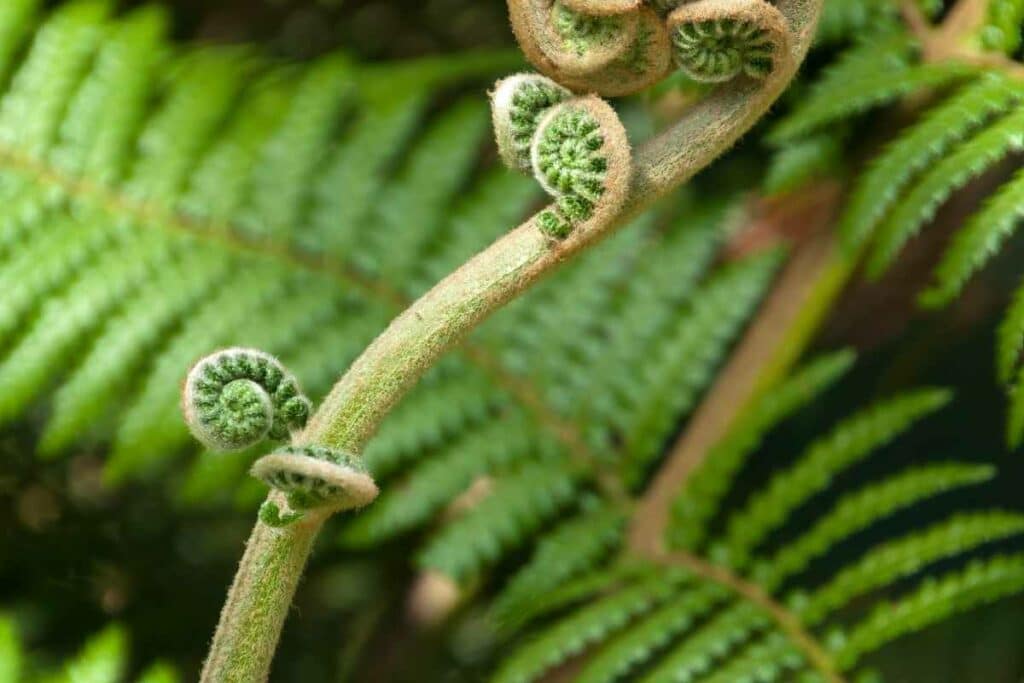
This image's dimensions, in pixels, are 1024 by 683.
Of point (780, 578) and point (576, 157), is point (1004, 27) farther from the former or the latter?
point (576, 157)

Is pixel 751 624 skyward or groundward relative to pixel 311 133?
groundward

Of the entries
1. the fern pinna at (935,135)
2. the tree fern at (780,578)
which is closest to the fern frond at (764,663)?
the tree fern at (780,578)

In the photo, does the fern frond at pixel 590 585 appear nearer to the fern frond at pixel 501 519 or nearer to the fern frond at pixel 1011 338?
the fern frond at pixel 501 519

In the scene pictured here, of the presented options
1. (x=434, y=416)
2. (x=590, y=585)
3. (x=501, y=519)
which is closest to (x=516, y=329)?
(x=434, y=416)

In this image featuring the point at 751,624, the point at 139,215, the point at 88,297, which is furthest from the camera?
the point at 139,215

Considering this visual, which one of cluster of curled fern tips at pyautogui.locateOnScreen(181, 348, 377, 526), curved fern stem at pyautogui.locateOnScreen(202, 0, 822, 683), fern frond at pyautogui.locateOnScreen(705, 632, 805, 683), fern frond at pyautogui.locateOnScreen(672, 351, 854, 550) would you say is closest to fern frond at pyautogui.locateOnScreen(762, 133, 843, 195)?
fern frond at pyautogui.locateOnScreen(672, 351, 854, 550)

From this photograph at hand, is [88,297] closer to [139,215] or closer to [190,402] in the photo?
[139,215]

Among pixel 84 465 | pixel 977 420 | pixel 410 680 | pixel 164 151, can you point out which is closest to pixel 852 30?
pixel 977 420
